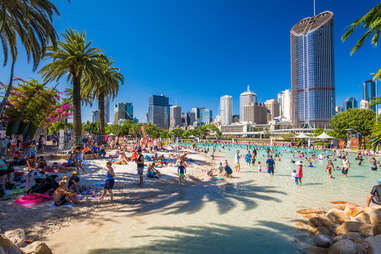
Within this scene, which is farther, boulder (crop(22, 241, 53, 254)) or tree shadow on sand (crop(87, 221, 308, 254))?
tree shadow on sand (crop(87, 221, 308, 254))

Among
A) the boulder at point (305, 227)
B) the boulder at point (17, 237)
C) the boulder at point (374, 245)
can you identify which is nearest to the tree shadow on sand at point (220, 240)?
the boulder at point (305, 227)

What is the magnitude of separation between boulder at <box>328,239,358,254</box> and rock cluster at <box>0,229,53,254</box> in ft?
23.0

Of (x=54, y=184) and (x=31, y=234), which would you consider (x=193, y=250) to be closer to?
(x=31, y=234)

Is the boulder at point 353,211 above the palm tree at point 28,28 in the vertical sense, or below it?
below

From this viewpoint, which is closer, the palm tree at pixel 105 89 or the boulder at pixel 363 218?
the boulder at pixel 363 218

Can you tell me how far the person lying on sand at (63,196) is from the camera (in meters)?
7.76

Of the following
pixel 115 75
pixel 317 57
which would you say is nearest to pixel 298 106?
pixel 317 57

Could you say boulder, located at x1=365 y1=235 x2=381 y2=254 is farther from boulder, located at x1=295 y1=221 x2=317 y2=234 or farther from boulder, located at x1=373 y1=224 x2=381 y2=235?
boulder, located at x1=295 y1=221 x2=317 y2=234

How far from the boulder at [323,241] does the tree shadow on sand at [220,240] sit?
42 cm

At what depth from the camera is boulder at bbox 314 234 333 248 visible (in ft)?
19.2

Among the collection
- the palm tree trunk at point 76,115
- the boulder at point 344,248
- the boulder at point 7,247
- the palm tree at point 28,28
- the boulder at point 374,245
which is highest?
the palm tree at point 28,28

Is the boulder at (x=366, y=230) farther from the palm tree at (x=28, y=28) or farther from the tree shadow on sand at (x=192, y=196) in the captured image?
the palm tree at (x=28, y=28)

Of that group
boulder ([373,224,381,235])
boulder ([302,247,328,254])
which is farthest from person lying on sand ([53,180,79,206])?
boulder ([373,224,381,235])

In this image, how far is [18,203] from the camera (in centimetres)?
750
